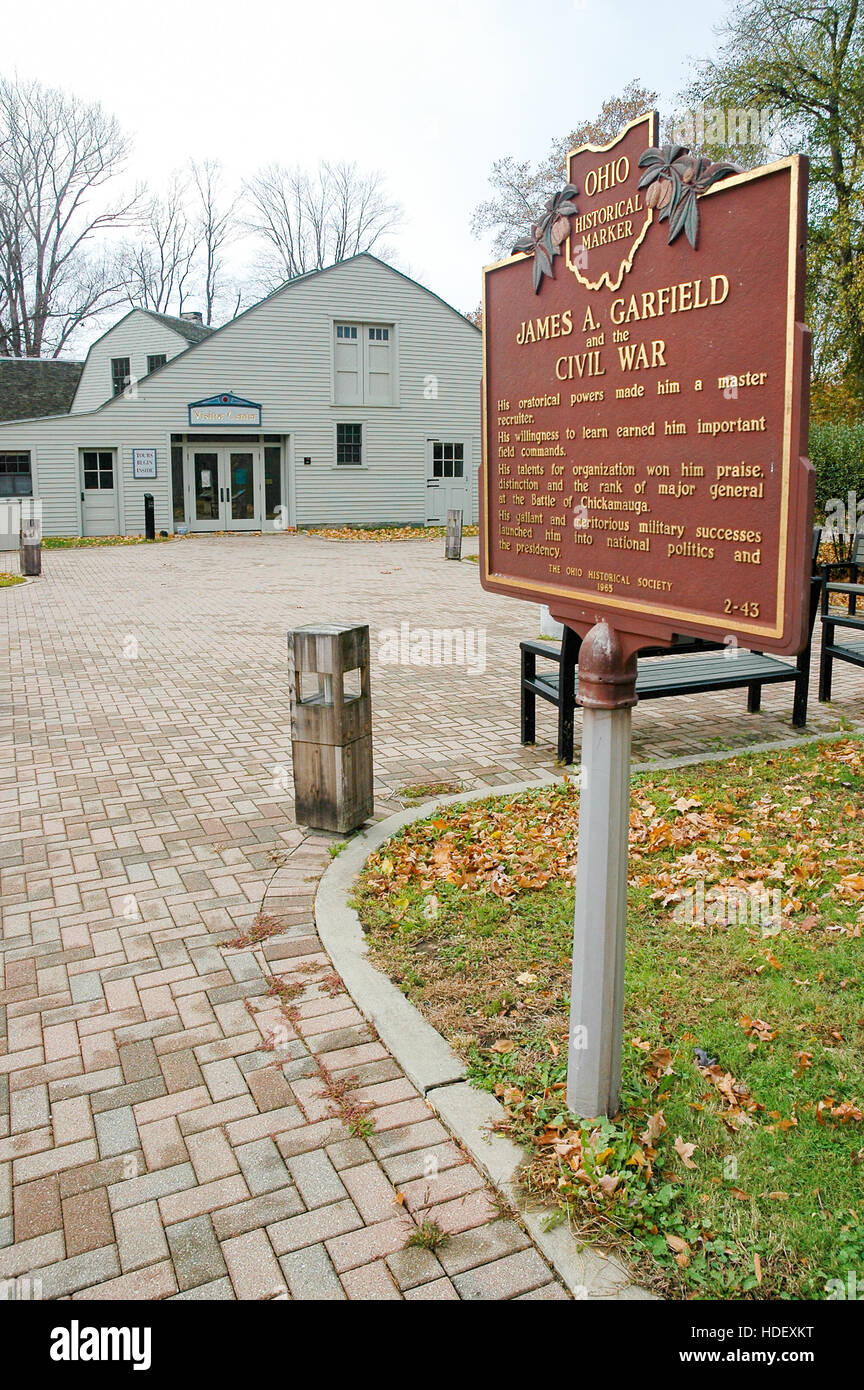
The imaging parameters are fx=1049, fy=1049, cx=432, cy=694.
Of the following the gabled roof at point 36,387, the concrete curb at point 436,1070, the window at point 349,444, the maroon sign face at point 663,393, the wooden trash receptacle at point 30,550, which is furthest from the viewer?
the gabled roof at point 36,387

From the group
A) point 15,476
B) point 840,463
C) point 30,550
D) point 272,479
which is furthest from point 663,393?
point 272,479

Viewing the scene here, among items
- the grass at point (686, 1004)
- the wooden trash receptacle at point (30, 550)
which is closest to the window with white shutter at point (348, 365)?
the wooden trash receptacle at point (30, 550)

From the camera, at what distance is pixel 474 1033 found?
12.6 ft

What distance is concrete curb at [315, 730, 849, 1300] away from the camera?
8.97ft

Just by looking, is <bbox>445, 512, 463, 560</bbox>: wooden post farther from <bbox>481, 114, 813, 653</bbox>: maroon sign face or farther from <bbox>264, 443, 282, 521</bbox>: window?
<bbox>481, 114, 813, 653</bbox>: maroon sign face

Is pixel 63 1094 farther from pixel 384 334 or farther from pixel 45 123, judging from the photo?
pixel 45 123

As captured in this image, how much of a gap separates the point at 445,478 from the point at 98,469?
34.7 ft

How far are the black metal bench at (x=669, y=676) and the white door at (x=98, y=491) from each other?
78.1 ft

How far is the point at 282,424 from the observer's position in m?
30.4

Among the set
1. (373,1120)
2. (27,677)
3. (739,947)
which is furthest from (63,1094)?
(27,677)

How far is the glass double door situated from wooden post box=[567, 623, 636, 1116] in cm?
2866

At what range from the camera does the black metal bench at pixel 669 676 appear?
6.99 m

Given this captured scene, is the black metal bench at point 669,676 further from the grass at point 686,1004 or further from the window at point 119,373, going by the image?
the window at point 119,373
